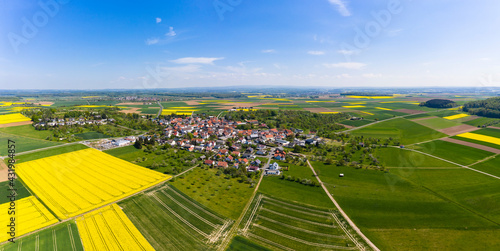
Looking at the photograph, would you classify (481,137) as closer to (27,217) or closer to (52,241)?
(52,241)

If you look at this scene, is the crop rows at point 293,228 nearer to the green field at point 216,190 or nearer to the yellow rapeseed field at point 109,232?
the green field at point 216,190

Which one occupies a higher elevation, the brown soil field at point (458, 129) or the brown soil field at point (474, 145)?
the brown soil field at point (458, 129)

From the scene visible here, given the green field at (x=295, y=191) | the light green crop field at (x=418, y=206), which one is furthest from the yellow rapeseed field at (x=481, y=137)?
the green field at (x=295, y=191)

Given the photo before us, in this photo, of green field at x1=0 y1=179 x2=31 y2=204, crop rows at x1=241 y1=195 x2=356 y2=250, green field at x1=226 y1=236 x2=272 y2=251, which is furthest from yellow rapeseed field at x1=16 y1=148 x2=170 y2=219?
crop rows at x1=241 y1=195 x2=356 y2=250

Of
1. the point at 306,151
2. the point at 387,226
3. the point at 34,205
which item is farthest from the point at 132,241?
the point at 306,151

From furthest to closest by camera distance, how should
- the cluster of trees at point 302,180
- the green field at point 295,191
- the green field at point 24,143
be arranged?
the green field at point 24,143 → the cluster of trees at point 302,180 → the green field at point 295,191

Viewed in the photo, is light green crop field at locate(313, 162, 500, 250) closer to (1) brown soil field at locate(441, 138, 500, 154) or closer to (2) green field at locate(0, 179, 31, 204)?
(1) brown soil field at locate(441, 138, 500, 154)
